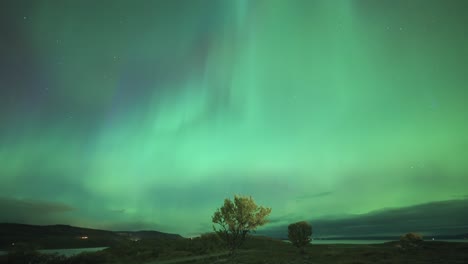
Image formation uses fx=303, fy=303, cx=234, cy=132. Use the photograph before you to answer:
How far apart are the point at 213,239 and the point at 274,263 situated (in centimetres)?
7283

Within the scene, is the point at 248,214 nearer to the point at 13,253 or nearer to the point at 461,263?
the point at 461,263

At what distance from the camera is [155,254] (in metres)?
95.8

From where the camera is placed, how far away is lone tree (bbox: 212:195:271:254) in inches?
2004

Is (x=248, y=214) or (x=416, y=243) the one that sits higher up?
(x=248, y=214)

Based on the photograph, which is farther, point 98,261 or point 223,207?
point 98,261

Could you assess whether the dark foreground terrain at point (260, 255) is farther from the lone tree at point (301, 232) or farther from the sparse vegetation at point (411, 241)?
the lone tree at point (301, 232)

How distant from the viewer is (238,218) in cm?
5088

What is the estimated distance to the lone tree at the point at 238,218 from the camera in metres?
50.9

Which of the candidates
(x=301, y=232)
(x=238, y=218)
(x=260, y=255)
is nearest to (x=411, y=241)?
(x=301, y=232)

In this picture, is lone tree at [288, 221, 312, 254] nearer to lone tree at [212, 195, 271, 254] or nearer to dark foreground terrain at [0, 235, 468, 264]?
dark foreground terrain at [0, 235, 468, 264]

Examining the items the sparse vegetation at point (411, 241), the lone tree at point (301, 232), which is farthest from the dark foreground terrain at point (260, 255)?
the lone tree at point (301, 232)

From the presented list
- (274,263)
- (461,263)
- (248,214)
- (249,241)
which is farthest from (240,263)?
(249,241)

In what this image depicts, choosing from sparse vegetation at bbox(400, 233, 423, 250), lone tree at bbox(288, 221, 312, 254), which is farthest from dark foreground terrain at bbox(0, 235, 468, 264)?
lone tree at bbox(288, 221, 312, 254)

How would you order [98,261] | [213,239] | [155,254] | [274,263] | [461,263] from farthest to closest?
[213,239], [155,254], [98,261], [274,263], [461,263]
